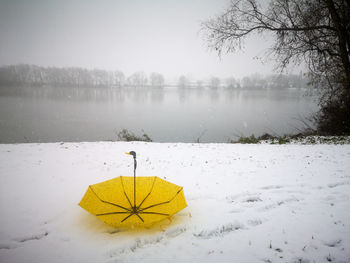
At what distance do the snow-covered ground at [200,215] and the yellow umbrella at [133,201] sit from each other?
0.31m

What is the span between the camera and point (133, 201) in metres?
3.36

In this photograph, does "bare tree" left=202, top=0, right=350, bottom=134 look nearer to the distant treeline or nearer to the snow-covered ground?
the snow-covered ground

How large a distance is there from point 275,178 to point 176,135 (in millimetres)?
13700

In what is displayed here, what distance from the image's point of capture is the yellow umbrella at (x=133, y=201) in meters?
3.07

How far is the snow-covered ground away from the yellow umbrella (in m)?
0.31

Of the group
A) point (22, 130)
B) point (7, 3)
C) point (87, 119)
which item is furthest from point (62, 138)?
point (7, 3)

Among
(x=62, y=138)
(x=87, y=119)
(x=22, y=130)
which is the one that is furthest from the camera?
(x=87, y=119)

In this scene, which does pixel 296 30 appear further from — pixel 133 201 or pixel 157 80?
pixel 157 80

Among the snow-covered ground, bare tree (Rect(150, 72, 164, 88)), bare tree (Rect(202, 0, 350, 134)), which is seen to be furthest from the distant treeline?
the snow-covered ground

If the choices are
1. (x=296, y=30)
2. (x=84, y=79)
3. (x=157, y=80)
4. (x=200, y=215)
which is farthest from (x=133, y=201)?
(x=157, y=80)

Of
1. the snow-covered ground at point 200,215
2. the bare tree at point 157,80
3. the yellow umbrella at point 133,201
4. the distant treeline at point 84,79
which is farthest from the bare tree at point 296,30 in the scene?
the bare tree at point 157,80

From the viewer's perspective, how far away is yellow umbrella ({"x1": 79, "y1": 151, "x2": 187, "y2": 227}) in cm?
307

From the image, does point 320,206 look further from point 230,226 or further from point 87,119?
point 87,119

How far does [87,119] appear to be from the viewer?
2425cm
